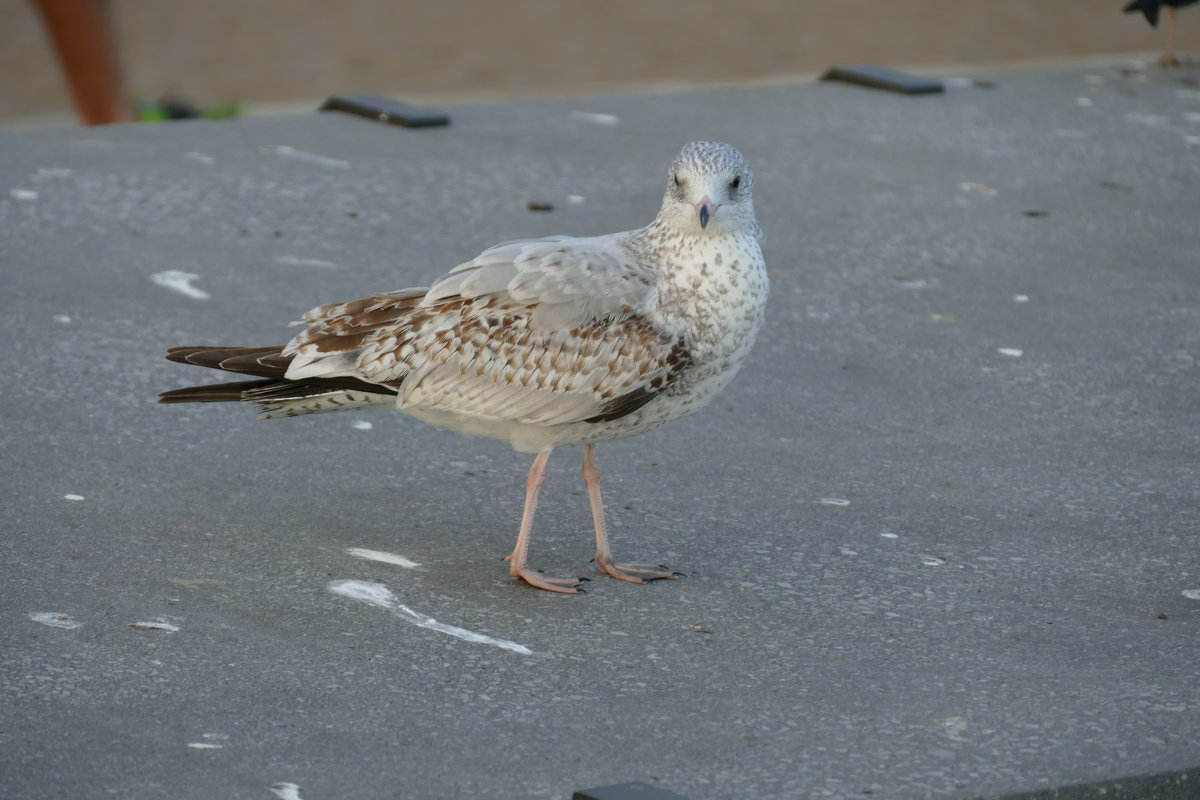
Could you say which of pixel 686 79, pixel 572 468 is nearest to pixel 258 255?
pixel 572 468

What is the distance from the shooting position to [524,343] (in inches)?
175

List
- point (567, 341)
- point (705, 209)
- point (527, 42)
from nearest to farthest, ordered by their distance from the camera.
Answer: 1. point (705, 209)
2. point (567, 341)
3. point (527, 42)

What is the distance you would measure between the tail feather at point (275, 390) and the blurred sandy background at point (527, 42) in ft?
27.9

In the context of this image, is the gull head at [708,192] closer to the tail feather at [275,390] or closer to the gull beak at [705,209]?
the gull beak at [705,209]

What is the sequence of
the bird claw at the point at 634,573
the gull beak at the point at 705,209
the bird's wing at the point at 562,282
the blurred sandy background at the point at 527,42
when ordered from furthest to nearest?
the blurred sandy background at the point at 527,42
the bird claw at the point at 634,573
the bird's wing at the point at 562,282
the gull beak at the point at 705,209

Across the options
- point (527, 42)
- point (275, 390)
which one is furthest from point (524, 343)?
point (527, 42)

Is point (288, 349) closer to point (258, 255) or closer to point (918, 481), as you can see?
point (918, 481)

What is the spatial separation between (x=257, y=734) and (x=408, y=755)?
0.33 meters

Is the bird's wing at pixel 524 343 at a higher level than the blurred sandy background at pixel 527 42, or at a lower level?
lower

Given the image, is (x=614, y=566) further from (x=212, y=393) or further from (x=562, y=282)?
(x=212, y=393)

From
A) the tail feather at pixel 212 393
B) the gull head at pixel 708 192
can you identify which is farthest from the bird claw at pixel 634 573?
the tail feather at pixel 212 393

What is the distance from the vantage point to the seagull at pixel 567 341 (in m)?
4.38

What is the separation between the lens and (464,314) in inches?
178

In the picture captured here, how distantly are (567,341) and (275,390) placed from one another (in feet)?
2.64
